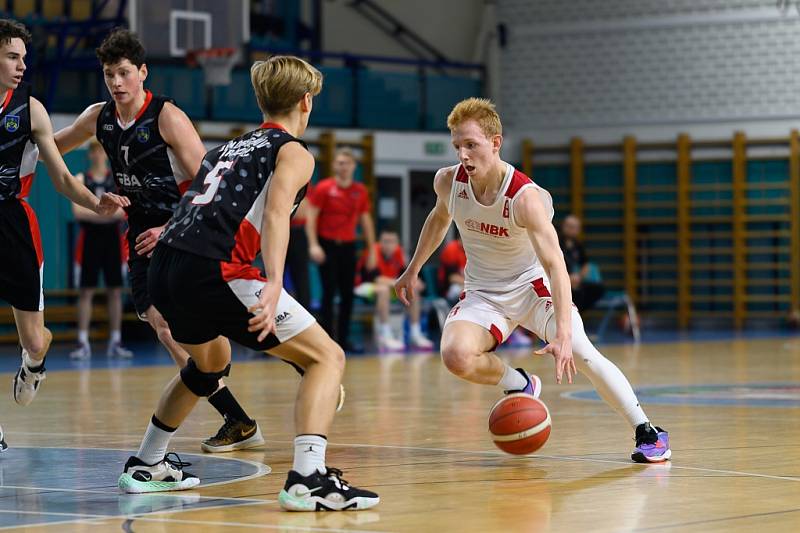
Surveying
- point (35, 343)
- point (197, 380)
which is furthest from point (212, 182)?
point (35, 343)

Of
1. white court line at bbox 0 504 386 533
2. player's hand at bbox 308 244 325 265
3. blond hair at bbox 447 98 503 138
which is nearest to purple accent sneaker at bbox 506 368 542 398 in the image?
blond hair at bbox 447 98 503 138

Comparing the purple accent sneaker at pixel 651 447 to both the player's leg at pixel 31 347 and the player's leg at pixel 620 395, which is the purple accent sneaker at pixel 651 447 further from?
the player's leg at pixel 31 347

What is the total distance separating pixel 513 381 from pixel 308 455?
1.84m

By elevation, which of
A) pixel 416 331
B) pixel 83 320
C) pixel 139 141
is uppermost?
pixel 139 141

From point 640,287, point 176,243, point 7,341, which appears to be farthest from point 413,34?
point 176,243

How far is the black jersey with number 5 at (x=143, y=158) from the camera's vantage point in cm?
576

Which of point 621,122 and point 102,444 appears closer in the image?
point 102,444

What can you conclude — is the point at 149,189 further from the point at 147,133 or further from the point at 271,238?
the point at 271,238

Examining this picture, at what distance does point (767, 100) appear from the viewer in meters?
19.3

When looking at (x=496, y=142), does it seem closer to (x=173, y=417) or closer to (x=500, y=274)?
(x=500, y=274)

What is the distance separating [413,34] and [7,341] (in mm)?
8367

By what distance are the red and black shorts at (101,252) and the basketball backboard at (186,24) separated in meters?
3.01

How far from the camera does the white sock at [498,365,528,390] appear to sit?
6.05 m

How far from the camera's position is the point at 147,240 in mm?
5797
